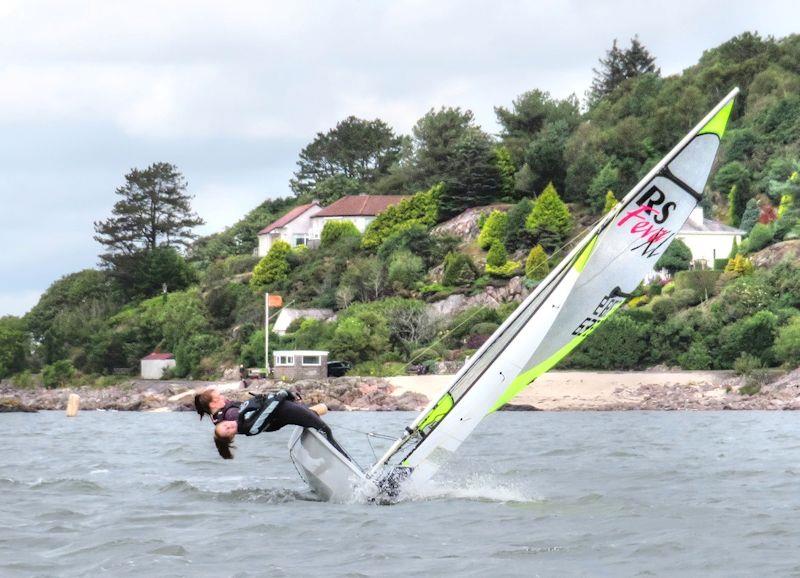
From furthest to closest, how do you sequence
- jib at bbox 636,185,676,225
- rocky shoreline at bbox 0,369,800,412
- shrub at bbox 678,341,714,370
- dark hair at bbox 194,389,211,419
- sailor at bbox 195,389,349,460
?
shrub at bbox 678,341,714,370
rocky shoreline at bbox 0,369,800,412
jib at bbox 636,185,676,225
dark hair at bbox 194,389,211,419
sailor at bbox 195,389,349,460

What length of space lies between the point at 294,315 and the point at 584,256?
47.9 meters

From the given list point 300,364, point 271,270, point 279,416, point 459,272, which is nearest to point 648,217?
→ point 279,416

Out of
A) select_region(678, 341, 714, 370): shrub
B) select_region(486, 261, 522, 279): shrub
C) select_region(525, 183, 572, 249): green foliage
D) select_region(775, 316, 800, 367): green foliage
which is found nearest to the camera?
select_region(775, 316, 800, 367): green foliage

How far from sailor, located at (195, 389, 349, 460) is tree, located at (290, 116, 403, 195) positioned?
3157 inches

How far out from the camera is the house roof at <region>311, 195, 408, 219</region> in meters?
72.8

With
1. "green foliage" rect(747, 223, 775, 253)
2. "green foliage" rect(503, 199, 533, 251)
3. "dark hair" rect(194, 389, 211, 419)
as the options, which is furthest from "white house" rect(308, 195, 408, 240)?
"dark hair" rect(194, 389, 211, 419)

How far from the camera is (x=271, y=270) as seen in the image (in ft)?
219

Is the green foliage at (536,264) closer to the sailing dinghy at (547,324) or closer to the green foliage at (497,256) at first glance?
the green foliage at (497,256)

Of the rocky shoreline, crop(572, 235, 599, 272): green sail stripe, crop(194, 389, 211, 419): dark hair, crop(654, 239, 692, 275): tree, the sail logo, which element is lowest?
the rocky shoreline

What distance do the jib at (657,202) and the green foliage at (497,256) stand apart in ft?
143

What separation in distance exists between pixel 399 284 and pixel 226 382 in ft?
37.9

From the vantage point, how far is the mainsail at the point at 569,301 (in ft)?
40.8

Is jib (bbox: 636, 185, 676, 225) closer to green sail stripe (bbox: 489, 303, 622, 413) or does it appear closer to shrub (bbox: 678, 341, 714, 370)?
green sail stripe (bbox: 489, 303, 622, 413)

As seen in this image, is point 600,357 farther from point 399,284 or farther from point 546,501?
point 546,501
